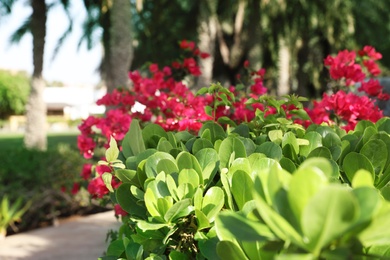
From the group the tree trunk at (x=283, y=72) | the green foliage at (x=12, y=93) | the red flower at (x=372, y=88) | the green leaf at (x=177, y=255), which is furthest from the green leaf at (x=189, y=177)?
the green foliage at (x=12, y=93)

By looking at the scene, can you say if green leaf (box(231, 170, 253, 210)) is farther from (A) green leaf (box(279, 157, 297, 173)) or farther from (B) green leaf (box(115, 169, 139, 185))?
(B) green leaf (box(115, 169, 139, 185))

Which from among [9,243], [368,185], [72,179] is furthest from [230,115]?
[72,179]

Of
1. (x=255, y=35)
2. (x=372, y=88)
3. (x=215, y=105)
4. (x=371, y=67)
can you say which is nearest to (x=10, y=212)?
(x=215, y=105)

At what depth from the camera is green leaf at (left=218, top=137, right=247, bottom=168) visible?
2.10m

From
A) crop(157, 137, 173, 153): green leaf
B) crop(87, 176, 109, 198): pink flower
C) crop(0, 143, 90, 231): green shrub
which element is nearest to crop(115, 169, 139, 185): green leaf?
crop(157, 137, 173, 153): green leaf

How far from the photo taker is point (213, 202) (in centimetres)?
179

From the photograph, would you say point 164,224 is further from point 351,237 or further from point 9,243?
point 9,243

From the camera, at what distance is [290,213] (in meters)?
1.16

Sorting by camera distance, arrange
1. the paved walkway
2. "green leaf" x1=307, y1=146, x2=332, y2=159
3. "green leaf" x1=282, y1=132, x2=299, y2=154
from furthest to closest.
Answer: the paved walkway, "green leaf" x1=282, y1=132, x2=299, y2=154, "green leaf" x1=307, y1=146, x2=332, y2=159

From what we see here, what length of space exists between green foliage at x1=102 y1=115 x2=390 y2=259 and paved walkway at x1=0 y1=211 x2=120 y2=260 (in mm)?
3599

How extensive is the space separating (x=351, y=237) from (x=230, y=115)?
2.66 metres

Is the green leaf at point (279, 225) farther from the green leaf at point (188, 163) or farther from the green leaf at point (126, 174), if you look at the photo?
the green leaf at point (126, 174)

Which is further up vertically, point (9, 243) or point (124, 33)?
point (124, 33)

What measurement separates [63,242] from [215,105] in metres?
3.91
